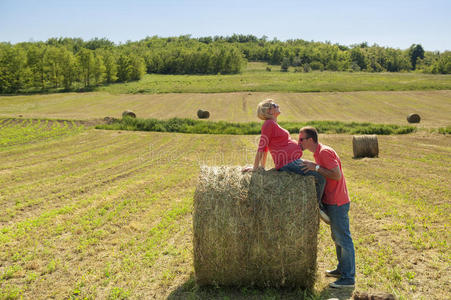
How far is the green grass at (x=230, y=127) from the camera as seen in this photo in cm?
2543

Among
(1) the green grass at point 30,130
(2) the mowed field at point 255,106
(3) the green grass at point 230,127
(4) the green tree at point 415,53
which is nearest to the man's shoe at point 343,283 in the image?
(1) the green grass at point 30,130

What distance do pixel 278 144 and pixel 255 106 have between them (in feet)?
127

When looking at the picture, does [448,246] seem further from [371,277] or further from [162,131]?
[162,131]

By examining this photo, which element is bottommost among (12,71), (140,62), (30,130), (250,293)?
(250,293)

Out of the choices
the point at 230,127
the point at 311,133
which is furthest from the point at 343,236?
the point at 230,127

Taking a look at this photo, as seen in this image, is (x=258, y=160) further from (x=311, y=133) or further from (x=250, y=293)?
(x=250, y=293)

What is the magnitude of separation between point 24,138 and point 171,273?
21423mm

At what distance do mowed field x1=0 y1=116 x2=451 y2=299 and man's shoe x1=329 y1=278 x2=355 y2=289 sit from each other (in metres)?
0.13

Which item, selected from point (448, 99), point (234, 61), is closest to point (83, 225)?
point (448, 99)

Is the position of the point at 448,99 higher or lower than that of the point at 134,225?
higher

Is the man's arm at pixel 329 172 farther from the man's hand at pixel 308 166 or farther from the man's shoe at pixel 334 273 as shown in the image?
the man's shoe at pixel 334 273

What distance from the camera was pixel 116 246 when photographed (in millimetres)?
7281

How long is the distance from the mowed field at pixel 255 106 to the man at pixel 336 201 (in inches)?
1106

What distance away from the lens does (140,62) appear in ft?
305
